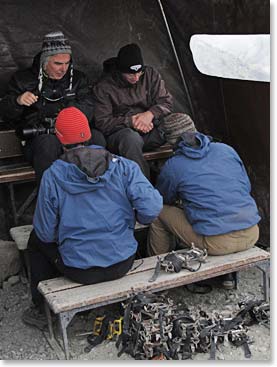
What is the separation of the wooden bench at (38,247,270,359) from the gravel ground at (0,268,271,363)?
0.40 ft

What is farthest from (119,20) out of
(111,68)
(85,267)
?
(85,267)

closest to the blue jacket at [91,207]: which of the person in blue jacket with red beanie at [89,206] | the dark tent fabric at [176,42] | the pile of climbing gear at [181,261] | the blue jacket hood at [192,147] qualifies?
the person in blue jacket with red beanie at [89,206]

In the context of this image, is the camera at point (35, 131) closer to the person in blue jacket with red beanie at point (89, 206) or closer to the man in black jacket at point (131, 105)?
the man in black jacket at point (131, 105)

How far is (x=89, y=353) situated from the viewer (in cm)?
346

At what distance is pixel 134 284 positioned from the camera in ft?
11.4

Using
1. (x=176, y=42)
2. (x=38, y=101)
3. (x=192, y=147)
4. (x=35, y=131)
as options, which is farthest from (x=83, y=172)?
(x=176, y=42)

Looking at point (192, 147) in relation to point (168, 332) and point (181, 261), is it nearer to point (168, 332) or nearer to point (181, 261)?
point (181, 261)

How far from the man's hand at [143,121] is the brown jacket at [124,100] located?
43 mm

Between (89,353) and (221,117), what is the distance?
253 centimetres

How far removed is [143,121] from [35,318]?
1842 millimetres

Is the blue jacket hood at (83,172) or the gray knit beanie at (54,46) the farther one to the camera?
the gray knit beanie at (54,46)

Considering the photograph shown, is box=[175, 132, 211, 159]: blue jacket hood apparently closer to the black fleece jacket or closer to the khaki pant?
the khaki pant

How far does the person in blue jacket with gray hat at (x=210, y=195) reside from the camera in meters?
3.72

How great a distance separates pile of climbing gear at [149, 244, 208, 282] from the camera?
3.61 meters
